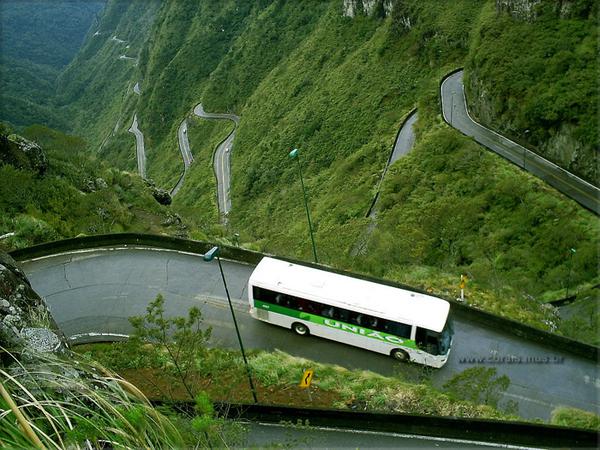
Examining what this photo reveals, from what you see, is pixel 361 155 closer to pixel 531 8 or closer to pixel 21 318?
pixel 531 8

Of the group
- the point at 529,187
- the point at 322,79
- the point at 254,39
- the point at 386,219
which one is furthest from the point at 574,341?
the point at 254,39

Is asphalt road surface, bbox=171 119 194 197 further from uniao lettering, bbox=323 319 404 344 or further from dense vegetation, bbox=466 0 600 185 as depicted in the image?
uniao lettering, bbox=323 319 404 344

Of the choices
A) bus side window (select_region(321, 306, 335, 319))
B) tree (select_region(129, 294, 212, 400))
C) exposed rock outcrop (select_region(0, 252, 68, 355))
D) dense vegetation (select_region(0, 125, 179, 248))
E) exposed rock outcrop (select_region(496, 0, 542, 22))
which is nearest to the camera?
exposed rock outcrop (select_region(0, 252, 68, 355))

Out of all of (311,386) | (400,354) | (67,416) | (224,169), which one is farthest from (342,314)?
(224,169)

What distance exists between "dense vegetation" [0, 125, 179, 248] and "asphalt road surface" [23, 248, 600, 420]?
4392 millimetres

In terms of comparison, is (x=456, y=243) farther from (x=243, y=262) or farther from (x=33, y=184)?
(x=33, y=184)

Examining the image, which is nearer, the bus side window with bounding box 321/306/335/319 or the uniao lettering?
the uniao lettering

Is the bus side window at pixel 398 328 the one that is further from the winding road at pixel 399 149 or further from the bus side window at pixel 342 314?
the winding road at pixel 399 149

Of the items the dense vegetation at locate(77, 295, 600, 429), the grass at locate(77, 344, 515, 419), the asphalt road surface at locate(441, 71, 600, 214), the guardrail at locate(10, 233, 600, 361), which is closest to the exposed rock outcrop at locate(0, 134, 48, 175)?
the guardrail at locate(10, 233, 600, 361)

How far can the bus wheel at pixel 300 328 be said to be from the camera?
907 inches

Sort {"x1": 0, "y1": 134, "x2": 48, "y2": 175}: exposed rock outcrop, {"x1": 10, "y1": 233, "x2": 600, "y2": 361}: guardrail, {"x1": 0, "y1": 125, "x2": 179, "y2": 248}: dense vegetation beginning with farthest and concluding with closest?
{"x1": 0, "y1": 134, "x2": 48, "y2": 175}: exposed rock outcrop
{"x1": 0, "y1": 125, "x2": 179, "y2": 248}: dense vegetation
{"x1": 10, "y1": 233, "x2": 600, "y2": 361}: guardrail

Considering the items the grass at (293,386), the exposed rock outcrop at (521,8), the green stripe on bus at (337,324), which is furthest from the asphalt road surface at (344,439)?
the exposed rock outcrop at (521,8)

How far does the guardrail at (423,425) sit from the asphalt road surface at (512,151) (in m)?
24.4

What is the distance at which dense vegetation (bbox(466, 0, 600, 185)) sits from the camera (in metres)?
39.9
